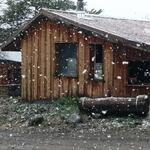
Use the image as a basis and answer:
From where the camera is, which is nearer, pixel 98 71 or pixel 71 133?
pixel 71 133

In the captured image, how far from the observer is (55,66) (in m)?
22.7

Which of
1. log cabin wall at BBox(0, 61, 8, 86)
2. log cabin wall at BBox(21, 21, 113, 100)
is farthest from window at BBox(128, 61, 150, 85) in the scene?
log cabin wall at BBox(0, 61, 8, 86)

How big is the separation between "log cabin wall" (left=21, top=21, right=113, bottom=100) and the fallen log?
79.2 inches

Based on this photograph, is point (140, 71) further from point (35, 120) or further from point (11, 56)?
point (11, 56)

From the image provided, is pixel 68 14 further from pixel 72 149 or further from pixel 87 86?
pixel 72 149

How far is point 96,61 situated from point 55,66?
84.2 inches

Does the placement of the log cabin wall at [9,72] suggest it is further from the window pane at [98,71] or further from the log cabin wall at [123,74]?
the log cabin wall at [123,74]

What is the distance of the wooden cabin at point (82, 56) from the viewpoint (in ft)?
66.8

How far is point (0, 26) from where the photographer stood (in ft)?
128

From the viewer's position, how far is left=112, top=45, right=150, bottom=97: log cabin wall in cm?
2023

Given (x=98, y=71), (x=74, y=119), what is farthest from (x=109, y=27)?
(x=74, y=119)

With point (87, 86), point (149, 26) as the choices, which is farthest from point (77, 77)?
point (149, 26)

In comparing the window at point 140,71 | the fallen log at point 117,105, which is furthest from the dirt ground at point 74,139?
the window at point 140,71

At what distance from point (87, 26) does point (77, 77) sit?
2.27 metres
